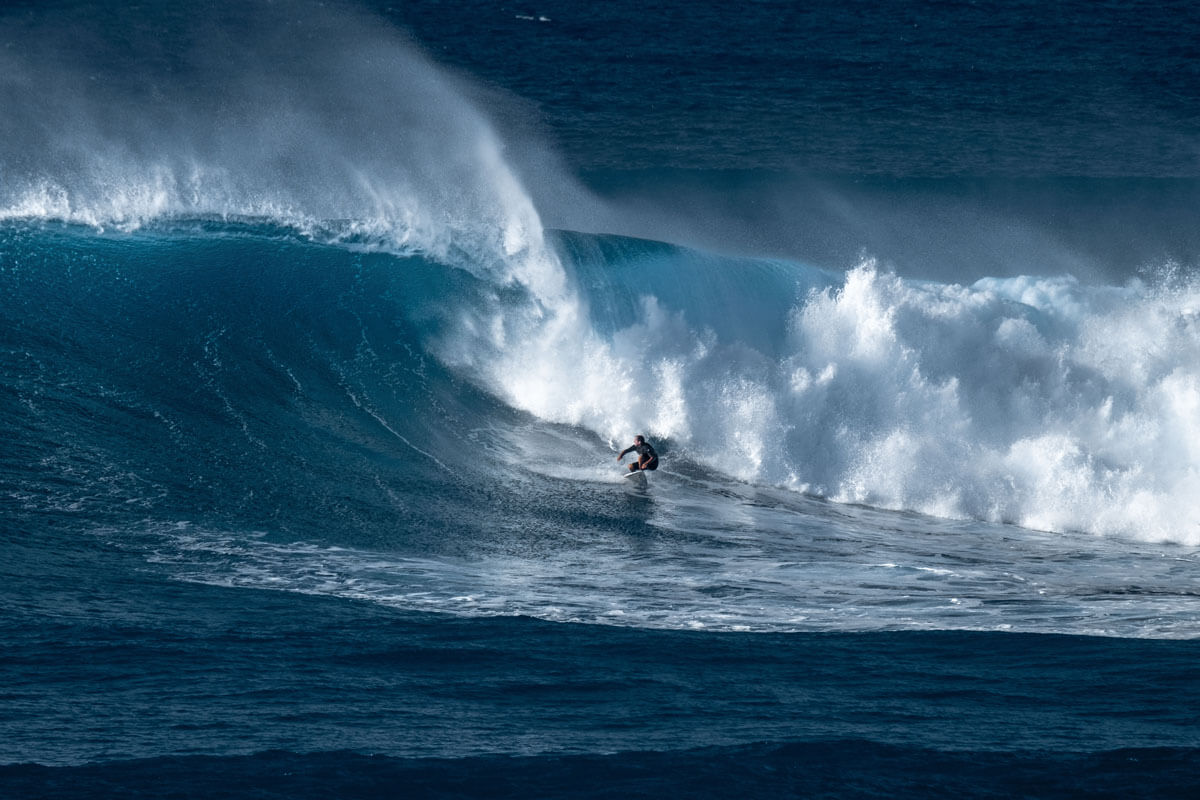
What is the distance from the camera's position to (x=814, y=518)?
15.3m

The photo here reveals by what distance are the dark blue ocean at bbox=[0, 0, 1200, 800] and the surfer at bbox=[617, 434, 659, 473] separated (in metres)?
0.48

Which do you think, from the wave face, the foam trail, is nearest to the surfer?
the foam trail

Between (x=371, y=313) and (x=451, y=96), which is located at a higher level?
(x=451, y=96)

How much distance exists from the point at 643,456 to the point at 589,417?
2232 mm

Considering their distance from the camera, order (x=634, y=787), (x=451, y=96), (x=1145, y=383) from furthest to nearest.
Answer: (x=451, y=96) < (x=1145, y=383) < (x=634, y=787)

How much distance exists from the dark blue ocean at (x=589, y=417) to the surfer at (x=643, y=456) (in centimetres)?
48

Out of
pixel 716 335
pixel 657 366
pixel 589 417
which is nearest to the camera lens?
pixel 589 417

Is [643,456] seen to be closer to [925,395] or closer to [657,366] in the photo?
[657,366]

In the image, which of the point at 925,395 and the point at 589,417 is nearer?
the point at 925,395

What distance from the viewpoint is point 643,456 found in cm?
1585

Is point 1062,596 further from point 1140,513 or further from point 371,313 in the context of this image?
point 371,313

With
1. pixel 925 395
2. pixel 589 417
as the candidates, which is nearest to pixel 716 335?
pixel 589 417

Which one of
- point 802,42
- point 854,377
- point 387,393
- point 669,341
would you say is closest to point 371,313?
point 387,393

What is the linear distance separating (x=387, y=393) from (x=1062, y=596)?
918 cm
